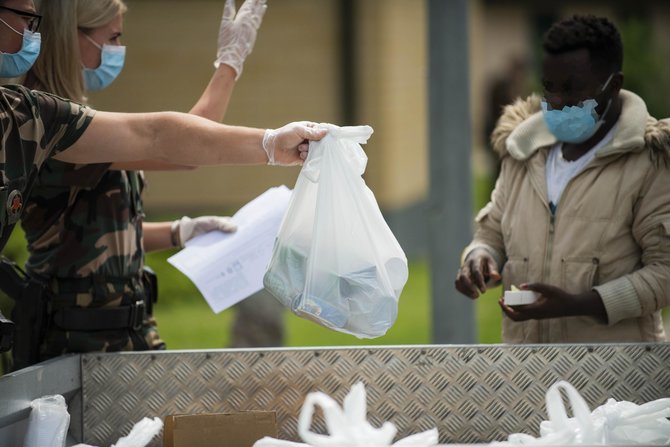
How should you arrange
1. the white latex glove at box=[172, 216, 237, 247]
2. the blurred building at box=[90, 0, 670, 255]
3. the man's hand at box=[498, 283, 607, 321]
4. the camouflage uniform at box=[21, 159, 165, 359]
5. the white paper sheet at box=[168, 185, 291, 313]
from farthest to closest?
the blurred building at box=[90, 0, 670, 255] → the white latex glove at box=[172, 216, 237, 247] → the white paper sheet at box=[168, 185, 291, 313] → the camouflage uniform at box=[21, 159, 165, 359] → the man's hand at box=[498, 283, 607, 321]

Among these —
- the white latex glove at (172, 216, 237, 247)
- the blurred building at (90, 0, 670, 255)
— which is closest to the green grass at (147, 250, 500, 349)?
the blurred building at (90, 0, 670, 255)

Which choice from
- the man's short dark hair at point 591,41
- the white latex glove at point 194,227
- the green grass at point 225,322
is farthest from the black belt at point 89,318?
the green grass at point 225,322

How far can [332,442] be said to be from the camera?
2.66 m

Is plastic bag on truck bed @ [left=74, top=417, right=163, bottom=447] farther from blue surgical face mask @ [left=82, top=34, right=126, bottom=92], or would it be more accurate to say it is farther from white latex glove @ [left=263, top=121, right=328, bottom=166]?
blue surgical face mask @ [left=82, top=34, right=126, bottom=92]

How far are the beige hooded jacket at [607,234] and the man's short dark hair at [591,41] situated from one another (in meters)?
0.15

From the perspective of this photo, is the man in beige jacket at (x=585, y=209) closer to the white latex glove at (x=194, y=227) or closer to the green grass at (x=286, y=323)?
the white latex glove at (x=194, y=227)

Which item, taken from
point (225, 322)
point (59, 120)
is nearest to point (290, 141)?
point (59, 120)

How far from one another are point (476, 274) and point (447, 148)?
8.44 ft

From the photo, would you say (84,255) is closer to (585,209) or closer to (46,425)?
(46,425)

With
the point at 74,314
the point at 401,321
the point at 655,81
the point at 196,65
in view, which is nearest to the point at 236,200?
the point at 196,65

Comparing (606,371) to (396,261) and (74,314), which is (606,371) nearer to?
(396,261)

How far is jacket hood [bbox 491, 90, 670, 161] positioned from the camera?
3.59m

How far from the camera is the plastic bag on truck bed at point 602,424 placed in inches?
111

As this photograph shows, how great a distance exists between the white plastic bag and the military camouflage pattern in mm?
518
